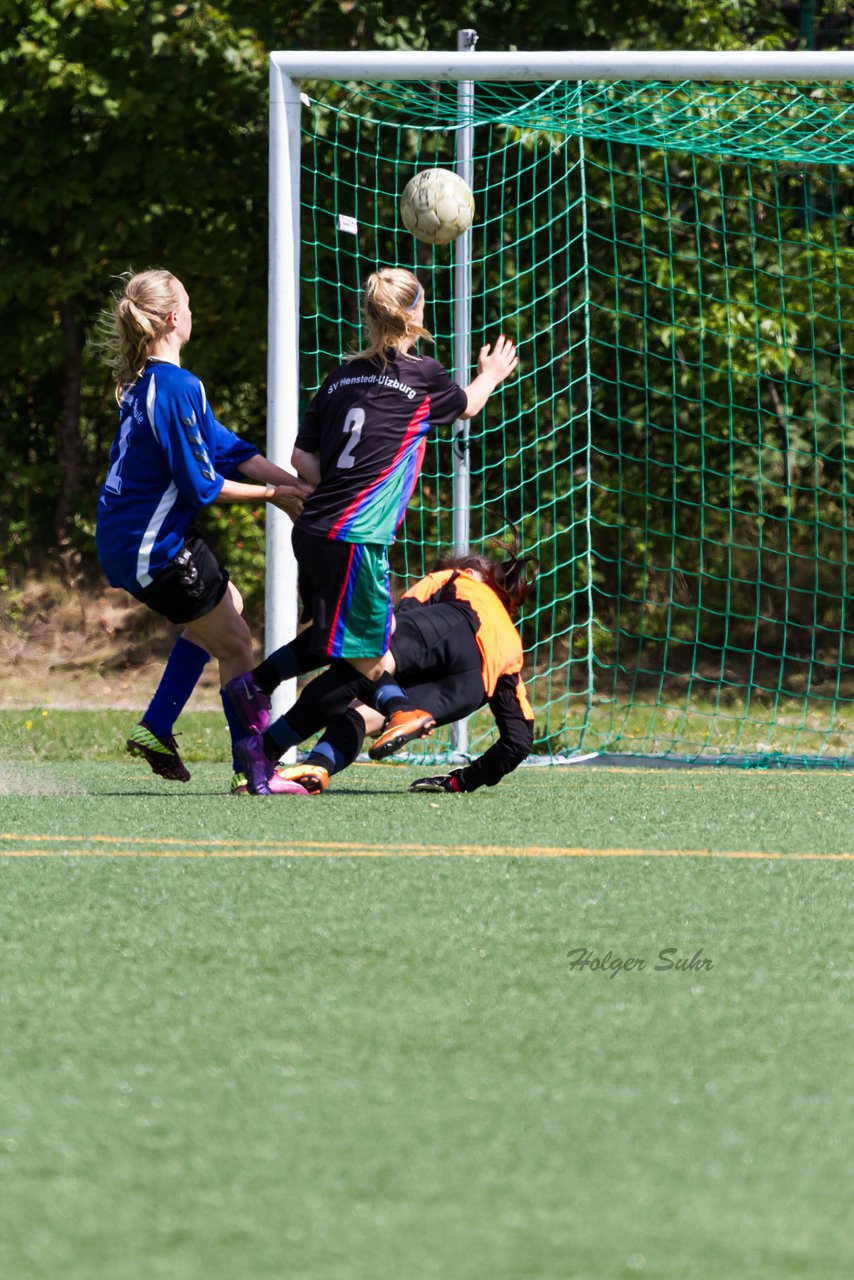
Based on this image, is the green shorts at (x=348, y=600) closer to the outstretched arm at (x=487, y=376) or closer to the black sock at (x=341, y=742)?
the black sock at (x=341, y=742)

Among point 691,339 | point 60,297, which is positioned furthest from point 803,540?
point 60,297

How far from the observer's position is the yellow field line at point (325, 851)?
3982 mm

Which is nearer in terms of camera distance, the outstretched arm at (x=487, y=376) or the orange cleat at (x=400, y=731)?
the orange cleat at (x=400, y=731)

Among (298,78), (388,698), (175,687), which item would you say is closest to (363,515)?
(388,698)

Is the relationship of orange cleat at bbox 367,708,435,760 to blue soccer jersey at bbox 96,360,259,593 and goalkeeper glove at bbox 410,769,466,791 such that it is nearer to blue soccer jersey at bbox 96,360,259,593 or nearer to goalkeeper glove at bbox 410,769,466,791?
goalkeeper glove at bbox 410,769,466,791

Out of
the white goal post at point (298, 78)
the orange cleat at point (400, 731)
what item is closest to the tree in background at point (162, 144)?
the white goal post at point (298, 78)

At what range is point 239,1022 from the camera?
259 centimetres

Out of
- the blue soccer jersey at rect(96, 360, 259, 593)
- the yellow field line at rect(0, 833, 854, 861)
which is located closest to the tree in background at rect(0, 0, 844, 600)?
the blue soccer jersey at rect(96, 360, 259, 593)

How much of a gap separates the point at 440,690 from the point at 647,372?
537 centimetres

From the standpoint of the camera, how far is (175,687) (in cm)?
545

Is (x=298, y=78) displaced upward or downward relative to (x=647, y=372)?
upward

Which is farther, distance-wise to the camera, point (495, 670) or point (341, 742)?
point (495, 670)

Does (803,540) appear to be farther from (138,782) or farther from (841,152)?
(138,782)

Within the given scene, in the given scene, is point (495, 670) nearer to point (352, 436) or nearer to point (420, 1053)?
point (352, 436)
